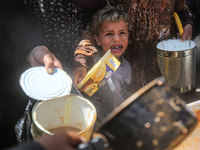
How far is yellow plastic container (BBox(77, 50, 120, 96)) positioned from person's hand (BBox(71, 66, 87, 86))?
251mm

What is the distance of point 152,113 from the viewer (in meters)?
0.71

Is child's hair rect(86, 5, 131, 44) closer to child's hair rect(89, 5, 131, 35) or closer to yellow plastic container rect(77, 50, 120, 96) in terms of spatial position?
child's hair rect(89, 5, 131, 35)

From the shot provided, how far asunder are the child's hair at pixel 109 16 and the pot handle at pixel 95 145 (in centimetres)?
133

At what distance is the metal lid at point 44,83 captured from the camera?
1104 millimetres

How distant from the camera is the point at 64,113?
4.01 ft

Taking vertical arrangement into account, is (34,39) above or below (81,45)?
above

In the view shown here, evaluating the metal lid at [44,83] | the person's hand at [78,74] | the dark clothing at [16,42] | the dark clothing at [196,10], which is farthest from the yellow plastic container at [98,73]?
the dark clothing at [196,10]

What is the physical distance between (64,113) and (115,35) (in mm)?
962

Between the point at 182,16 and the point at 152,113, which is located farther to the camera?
the point at 182,16

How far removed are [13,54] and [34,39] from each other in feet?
1.04

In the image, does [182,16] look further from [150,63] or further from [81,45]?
[81,45]

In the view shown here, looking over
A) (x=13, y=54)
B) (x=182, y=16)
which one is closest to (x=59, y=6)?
(x=13, y=54)

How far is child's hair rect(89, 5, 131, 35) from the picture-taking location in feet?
6.04

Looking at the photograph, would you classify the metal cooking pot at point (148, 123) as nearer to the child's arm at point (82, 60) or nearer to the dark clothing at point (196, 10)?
the child's arm at point (82, 60)
